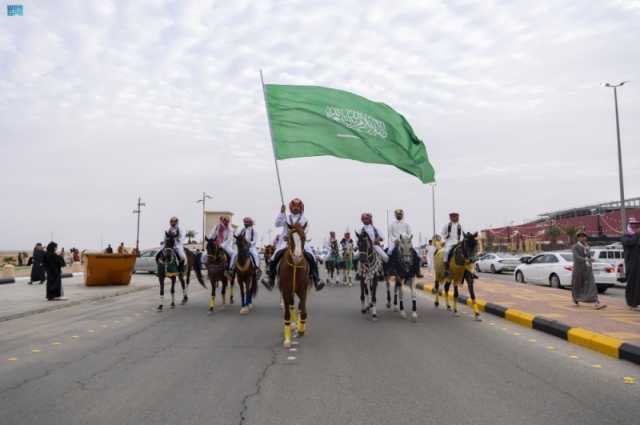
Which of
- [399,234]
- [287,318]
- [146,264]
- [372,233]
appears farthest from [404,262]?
[146,264]

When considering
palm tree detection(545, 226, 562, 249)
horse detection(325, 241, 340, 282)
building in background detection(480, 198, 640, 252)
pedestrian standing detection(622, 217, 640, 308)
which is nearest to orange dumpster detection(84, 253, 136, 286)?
horse detection(325, 241, 340, 282)

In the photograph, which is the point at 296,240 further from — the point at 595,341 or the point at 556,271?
the point at 556,271

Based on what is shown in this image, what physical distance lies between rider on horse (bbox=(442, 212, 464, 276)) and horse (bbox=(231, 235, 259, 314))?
494cm

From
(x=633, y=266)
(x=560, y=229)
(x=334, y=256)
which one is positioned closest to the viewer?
(x=633, y=266)

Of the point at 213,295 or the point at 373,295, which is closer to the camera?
the point at 373,295

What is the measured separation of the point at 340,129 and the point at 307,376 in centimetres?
804

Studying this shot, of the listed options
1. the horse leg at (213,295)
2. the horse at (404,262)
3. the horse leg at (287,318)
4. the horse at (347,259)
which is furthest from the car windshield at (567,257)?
the horse leg at (287,318)

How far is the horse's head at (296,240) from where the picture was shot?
8484 millimetres

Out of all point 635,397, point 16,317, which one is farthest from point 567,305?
point 16,317

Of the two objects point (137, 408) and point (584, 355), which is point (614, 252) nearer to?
point (584, 355)

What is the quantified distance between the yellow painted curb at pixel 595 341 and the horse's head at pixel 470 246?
3.07 metres

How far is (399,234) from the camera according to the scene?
39.9ft

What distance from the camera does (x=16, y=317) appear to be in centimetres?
1178

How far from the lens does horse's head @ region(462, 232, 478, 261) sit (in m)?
11.5
